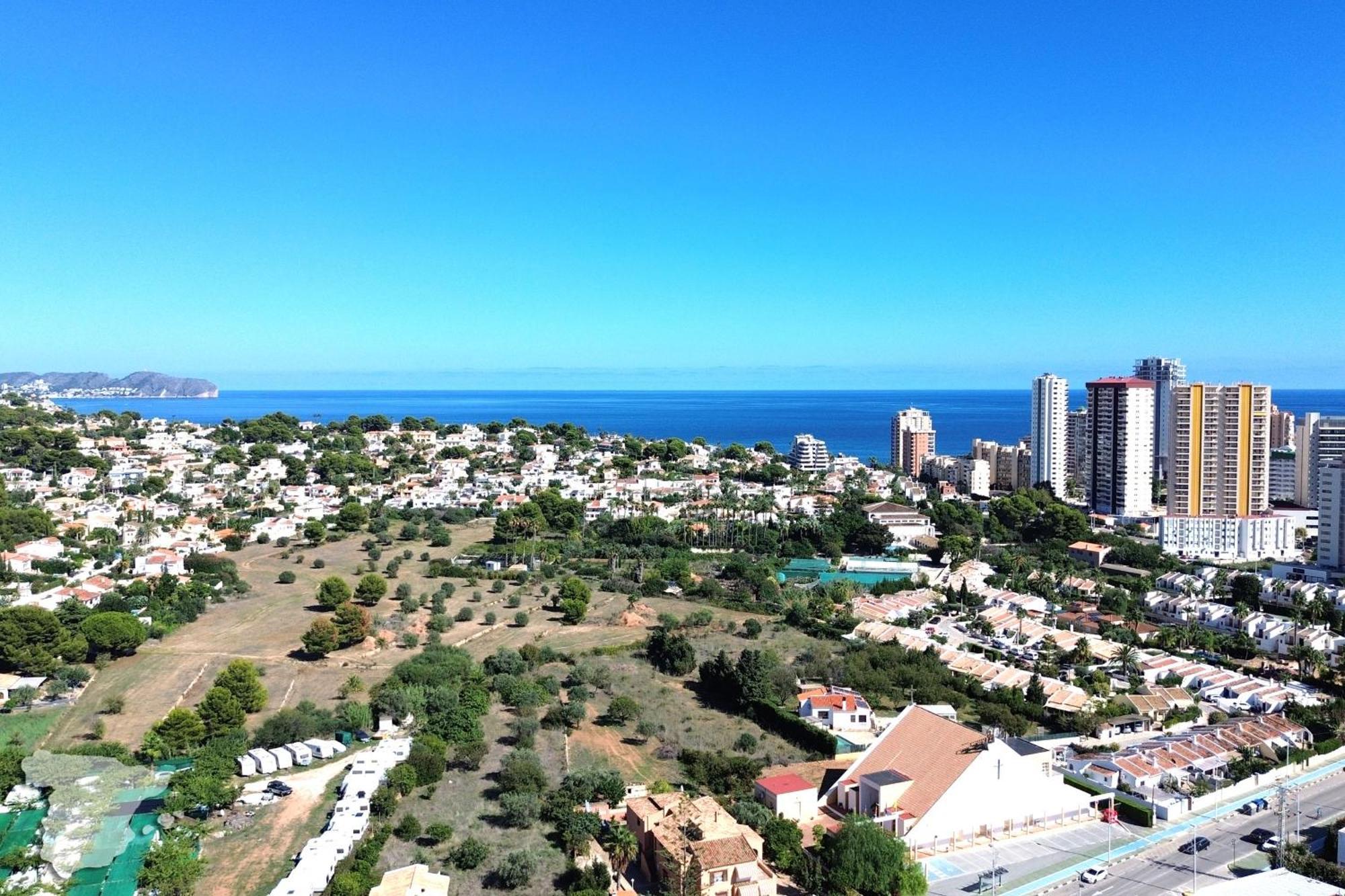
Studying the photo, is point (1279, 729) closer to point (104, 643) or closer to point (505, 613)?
point (505, 613)

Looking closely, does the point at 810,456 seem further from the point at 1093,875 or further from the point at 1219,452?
the point at 1093,875

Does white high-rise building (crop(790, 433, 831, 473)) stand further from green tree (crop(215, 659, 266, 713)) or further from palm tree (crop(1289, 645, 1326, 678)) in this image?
green tree (crop(215, 659, 266, 713))

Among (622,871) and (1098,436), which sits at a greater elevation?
(1098,436)

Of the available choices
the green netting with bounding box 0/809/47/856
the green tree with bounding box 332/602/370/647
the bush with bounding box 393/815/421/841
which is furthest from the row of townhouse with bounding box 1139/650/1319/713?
the green netting with bounding box 0/809/47/856

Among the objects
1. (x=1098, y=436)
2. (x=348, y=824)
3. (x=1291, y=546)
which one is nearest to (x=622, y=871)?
(x=348, y=824)

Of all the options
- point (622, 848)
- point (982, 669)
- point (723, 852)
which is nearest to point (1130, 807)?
point (723, 852)

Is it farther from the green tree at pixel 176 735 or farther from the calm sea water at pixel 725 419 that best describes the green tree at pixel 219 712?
the calm sea water at pixel 725 419

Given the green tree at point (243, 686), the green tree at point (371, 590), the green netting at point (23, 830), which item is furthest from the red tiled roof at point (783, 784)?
the green tree at point (371, 590)
